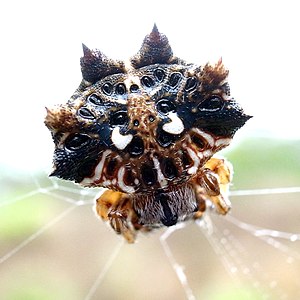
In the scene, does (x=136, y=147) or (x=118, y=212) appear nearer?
(x=136, y=147)

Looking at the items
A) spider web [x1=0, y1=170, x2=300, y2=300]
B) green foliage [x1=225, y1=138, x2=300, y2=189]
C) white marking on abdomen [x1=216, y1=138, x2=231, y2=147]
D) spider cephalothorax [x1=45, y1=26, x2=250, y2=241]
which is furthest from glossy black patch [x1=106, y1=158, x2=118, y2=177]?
green foliage [x1=225, y1=138, x2=300, y2=189]

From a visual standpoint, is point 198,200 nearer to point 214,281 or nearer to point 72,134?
point 72,134

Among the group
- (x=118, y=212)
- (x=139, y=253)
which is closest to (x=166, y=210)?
(x=118, y=212)

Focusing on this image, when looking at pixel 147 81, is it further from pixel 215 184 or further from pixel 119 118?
pixel 215 184

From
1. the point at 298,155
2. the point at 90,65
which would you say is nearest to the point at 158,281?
the point at 298,155

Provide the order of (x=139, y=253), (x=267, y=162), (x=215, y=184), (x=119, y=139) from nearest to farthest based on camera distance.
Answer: (x=119, y=139)
(x=215, y=184)
(x=139, y=253)
(x=267, y=162)

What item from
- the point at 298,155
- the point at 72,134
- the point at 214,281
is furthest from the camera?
the point at 298,155
